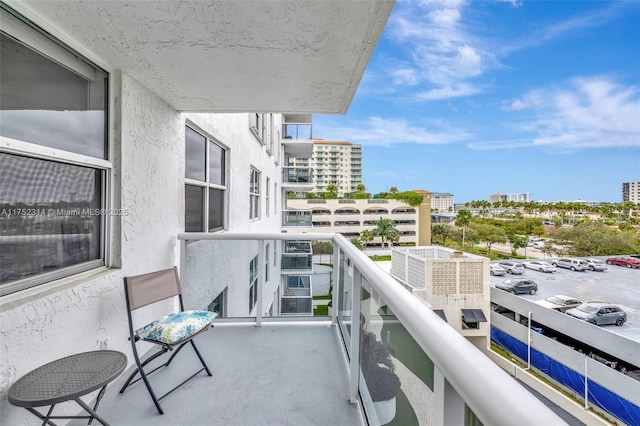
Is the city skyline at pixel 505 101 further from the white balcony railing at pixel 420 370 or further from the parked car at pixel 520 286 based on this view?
the parked car at pixel 520 286

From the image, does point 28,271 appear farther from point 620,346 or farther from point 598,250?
point 598,250

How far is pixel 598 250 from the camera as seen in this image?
1520 cm

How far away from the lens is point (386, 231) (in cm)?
2589

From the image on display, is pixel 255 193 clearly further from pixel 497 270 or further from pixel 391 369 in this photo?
pixel 497 270

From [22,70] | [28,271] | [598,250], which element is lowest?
[598,250]

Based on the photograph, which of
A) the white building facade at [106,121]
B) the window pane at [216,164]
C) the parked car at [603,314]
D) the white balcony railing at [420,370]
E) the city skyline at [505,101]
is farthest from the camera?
the city skyline at [505,101]

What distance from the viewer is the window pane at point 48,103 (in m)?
1.45

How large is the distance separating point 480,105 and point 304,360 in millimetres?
79886

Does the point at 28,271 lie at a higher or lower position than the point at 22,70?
lower

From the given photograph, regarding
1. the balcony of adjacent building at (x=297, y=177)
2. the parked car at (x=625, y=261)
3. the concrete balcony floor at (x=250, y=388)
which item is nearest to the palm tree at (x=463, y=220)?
the parked car at (x=625, y=261)

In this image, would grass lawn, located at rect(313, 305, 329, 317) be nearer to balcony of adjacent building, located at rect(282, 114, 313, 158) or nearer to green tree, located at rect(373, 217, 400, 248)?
balcony of adjacent building, located at rect(282, 114, 313, 158)

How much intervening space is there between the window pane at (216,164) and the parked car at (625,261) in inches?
656

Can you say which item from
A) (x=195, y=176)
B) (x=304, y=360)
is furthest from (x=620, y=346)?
(x=195, y=176)

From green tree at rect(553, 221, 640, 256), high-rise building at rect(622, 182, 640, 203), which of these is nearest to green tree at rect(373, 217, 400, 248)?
green tree at rect(553, 221, 640, 256)
